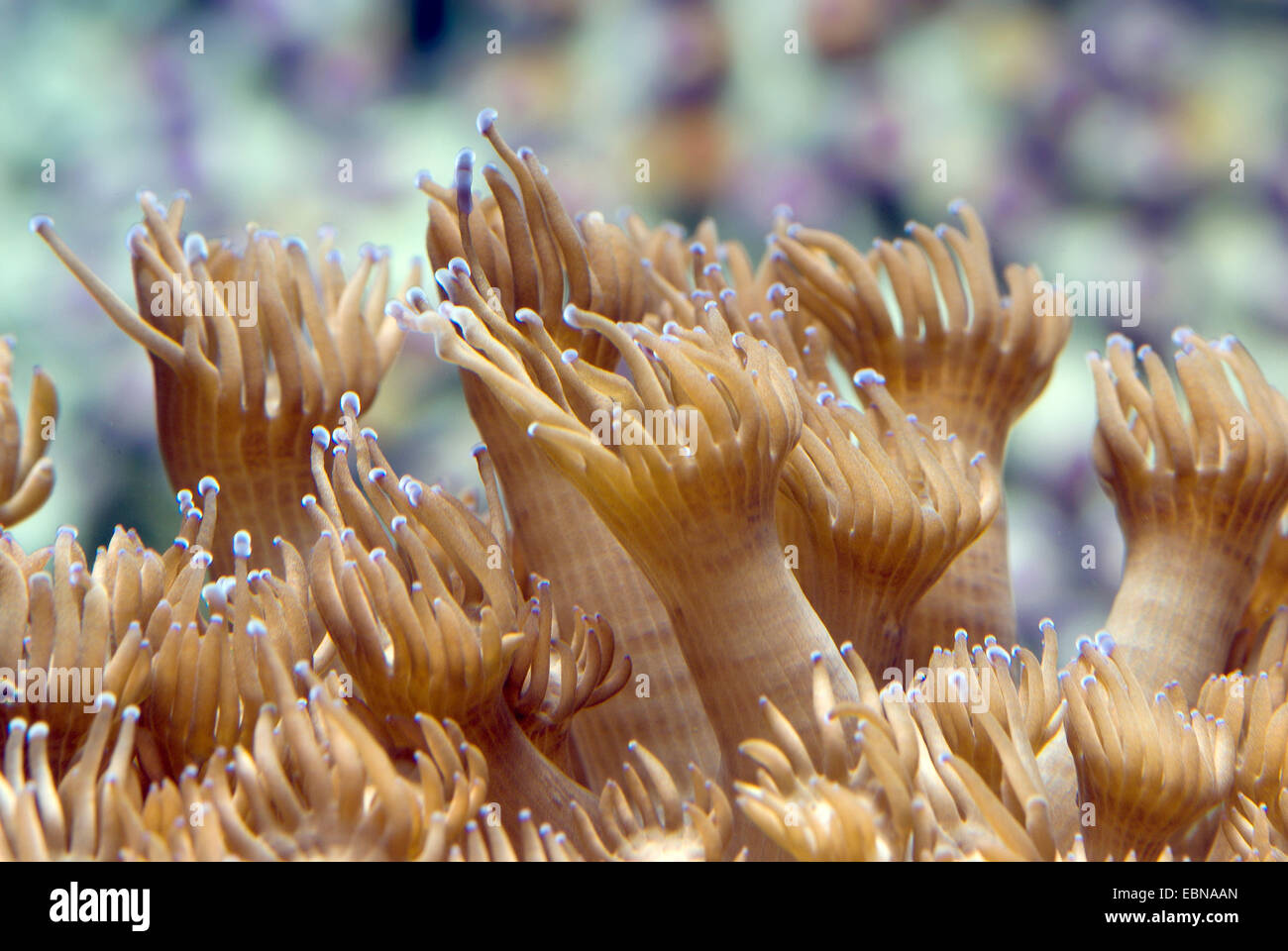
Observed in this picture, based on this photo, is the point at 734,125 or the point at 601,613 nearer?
the point at 601,613

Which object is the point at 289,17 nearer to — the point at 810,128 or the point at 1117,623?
the point at 810,128

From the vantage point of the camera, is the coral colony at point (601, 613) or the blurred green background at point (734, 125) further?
the blurred green background at point (734, 125)

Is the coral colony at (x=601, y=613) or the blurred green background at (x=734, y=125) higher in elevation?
the blurred green background at (x=734, y=125)

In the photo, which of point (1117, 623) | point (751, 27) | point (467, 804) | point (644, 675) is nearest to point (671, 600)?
point (644, 675)

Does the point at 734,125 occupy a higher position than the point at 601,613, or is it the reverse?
the point at 734,125
